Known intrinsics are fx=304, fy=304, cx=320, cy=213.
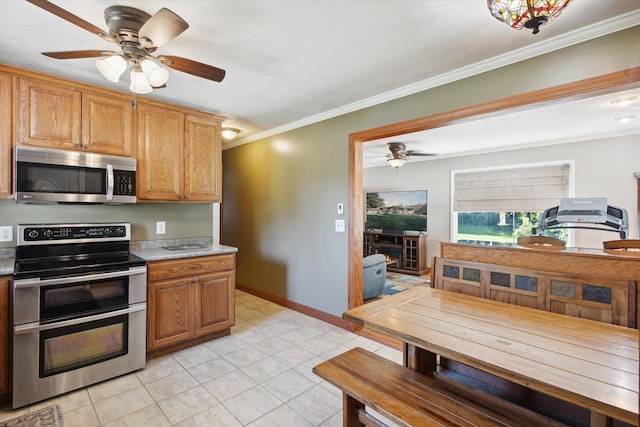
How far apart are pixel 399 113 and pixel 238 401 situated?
277 centimetres

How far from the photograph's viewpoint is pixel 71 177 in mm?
2467

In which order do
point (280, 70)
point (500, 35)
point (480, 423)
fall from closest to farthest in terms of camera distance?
point (480, 423), point (500, 35), point (280, 70)

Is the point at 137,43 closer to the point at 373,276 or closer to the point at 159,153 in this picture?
the point at 159,153

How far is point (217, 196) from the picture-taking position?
3.42m

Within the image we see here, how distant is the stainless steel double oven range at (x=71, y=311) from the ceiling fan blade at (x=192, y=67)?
5.13 feet

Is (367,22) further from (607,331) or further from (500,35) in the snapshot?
(607,331)

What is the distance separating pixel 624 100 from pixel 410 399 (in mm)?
3774

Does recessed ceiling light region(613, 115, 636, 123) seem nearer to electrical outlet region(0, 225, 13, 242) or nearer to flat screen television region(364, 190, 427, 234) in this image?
flat screen television region(364, 190, 427, 234)

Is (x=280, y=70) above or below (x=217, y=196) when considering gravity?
above

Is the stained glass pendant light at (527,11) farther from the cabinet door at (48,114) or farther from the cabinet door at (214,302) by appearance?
the cabinet door at (48,114)

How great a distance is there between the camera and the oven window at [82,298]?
83.2 inches

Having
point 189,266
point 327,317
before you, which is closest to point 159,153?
point 189,266

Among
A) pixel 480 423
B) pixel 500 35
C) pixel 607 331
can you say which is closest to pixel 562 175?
pixel 500 35

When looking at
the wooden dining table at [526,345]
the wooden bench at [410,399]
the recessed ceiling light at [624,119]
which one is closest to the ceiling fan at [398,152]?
the recessed ceiling light at [624,119]
